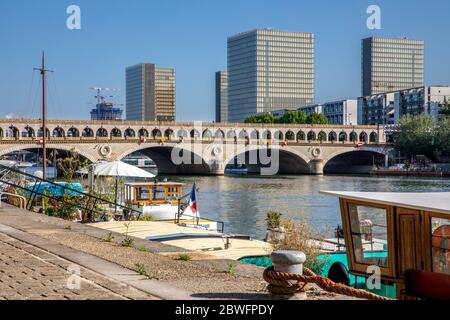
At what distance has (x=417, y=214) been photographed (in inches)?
355

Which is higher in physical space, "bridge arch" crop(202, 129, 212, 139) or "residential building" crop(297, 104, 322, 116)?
"residential building" crop(297, 104, 322, 116)

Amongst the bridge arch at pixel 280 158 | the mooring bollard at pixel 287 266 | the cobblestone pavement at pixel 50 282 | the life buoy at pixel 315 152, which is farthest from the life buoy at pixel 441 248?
the life buoy at pixel 315 152

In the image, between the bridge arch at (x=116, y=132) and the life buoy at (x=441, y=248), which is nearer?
the life buoy at (x=441, y=248)

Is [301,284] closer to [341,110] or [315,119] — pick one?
[315,119]

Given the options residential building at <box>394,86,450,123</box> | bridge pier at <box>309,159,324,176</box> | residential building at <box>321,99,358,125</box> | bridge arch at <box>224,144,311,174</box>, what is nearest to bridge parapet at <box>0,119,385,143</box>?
bridge arch at <box>224,144,311,174</box>

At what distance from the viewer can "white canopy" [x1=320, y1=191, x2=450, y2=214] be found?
8727mm

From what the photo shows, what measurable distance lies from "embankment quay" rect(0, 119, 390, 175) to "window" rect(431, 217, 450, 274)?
2913 inches

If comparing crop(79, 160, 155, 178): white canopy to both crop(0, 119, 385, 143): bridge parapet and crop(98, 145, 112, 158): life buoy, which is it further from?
crop(98, 145, 112, 158): life buoy

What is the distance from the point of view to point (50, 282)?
8117 millimetres

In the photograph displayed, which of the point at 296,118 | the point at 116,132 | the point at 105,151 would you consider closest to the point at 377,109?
the point at 296,118

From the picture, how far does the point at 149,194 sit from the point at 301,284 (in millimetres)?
25995

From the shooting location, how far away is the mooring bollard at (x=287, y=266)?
690cm

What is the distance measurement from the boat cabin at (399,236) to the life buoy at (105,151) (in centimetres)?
7824

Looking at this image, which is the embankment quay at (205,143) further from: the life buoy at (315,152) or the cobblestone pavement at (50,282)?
the cobblestone pavement at (50,282)
